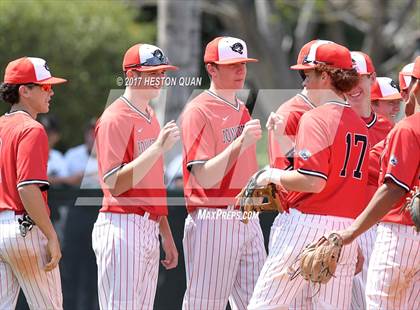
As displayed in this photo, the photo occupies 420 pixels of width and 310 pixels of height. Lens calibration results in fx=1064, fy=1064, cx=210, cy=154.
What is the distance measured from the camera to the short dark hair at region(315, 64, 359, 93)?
6.91m

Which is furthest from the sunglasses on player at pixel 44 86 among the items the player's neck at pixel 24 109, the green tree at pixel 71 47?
the green tree at pixel 71 47

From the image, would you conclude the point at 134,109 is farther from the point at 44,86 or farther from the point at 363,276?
the point at 363,276

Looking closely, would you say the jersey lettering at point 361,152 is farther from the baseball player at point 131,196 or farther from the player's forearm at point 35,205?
the player's forearm at point 35,205

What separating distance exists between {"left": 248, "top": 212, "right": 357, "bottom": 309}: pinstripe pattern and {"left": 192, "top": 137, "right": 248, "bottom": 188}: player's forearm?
0.65 meters

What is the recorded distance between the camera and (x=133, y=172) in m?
7.25

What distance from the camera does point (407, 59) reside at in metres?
22.7

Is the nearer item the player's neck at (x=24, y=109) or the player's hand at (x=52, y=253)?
the player's hand at (x=52, y=253)

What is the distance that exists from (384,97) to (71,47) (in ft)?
34.6

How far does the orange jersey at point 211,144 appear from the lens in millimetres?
7465

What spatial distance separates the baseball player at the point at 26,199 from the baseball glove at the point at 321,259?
70.8 inches

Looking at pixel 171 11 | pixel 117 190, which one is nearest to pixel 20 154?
pixel 117 190

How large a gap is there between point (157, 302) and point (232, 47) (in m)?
3.23

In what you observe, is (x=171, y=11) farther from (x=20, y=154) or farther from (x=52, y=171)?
(x=20, y=154)

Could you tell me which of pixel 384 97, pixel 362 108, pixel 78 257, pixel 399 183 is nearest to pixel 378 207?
pixel 399 183
